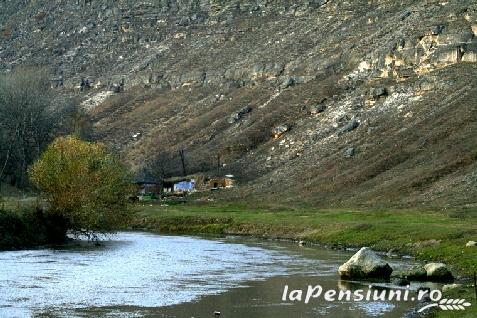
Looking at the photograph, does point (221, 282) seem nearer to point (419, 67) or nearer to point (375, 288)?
point (375, 288)

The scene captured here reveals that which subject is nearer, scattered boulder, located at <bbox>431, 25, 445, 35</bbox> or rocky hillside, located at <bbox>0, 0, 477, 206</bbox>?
rocky hillside, located at <bbox>0, 0, 477, 206</bbox>

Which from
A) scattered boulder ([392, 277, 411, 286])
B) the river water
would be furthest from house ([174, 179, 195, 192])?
scattered boulder ([392, 277, 411, 286])

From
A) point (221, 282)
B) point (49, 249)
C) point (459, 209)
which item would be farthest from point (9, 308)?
point (459, 209)

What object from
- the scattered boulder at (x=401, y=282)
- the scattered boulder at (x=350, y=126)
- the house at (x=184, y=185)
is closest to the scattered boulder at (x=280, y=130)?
A: the scattered boulder at (x=350, y=126)

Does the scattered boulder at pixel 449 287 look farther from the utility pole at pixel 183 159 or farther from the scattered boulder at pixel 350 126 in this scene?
the utility pole at pixel 183 159

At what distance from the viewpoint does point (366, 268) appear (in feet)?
169

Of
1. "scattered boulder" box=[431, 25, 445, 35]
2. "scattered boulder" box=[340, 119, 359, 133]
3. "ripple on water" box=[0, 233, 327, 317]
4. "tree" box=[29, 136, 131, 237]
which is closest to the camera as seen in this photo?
"ripple on water" box=[0, 233, 327, 317]

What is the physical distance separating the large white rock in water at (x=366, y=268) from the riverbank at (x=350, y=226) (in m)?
4.74

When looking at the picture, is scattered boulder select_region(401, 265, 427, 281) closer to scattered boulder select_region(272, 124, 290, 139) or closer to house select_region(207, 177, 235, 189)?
house select_region(207, 177, 235, 189)

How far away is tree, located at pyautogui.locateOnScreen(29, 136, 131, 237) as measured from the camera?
260ft

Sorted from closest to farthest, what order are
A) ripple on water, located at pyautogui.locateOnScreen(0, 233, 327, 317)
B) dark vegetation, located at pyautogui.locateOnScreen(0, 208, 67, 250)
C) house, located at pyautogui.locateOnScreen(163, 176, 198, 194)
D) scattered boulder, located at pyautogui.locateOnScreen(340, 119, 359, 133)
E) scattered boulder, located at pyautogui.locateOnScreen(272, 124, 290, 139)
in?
ripple on water, located at pyautogui.locateOnScreen(0, 233, 327, 317) → dark vegetation, located at pyautogui.locateOnScreen(0, 208, 67, 250) → scattered boulder, located at pyautogui.locateOnScreen(340, 119, 359, 133) → house, located at pyautogui.locateOnScreen(163, 176, 198, 194) → scattered boulder, located at pyautogui.locateOnScreen(272, 124, 290, 139)

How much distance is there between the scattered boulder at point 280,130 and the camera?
164250mm

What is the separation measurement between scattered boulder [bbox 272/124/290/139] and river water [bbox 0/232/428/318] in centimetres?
8577

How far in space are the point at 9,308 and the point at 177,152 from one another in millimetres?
133864
